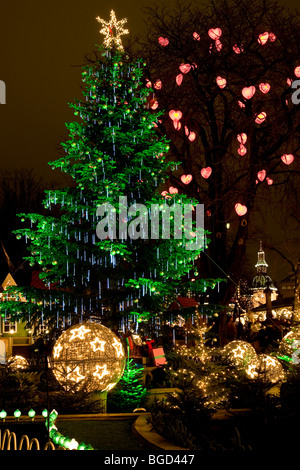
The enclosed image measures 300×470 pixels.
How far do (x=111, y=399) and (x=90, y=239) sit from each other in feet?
12.6

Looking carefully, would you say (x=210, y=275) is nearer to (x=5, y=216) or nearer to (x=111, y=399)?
(x=111, y=399)

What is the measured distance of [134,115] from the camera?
46.5 ft

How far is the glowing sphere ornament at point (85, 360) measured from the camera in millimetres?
10469

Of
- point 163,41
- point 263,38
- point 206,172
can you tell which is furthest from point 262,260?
point 263,38

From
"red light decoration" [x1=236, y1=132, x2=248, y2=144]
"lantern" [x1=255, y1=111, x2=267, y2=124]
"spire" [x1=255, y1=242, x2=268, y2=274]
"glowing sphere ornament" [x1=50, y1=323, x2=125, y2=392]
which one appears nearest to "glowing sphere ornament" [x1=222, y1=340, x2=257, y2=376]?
"glowing sphere ornament" [x1=50, y1=323, x2=125, y2=392]

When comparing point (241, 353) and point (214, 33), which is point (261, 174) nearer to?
point (214, 33)

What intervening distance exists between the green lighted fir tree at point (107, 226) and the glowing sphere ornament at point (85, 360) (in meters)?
2.60

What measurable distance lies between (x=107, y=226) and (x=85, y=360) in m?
3.98

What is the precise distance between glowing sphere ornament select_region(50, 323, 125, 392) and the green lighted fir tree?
260 centimetres

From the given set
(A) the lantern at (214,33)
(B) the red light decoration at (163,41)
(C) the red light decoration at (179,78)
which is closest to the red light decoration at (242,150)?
(C) the red light decoration at (179,78)

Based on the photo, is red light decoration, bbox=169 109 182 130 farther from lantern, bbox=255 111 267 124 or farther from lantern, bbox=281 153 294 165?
lantern, bbox=281 153 294 165

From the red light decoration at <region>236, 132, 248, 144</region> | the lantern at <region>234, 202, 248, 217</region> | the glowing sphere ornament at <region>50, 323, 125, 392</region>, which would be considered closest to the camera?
the glowing sphere ornament at <region>50, 323, 125, 392</region>

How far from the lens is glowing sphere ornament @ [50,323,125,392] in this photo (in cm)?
1047

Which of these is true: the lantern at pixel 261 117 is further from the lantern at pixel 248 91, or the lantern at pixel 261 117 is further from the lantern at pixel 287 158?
the lantern at pixel 287 158
